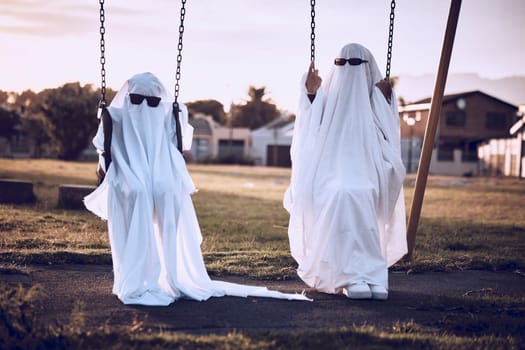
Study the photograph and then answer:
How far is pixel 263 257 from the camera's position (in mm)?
9453

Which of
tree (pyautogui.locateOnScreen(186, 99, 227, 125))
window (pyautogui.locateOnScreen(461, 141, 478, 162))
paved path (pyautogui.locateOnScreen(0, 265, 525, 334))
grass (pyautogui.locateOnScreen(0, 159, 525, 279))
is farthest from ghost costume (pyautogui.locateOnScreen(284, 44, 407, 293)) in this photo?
tree (pyautogui.locateOnScreen(186, 99, 227, 125))

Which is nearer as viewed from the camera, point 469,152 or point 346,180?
point 346,180

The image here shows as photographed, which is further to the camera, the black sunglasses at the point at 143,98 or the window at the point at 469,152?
the window at the point at 469,152

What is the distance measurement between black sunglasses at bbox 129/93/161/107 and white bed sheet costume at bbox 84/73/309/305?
0.03 metres

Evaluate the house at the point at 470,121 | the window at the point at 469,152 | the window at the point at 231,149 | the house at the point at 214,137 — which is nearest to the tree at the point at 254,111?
the house at the point at 214,137

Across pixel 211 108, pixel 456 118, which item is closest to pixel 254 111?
pixel 211 108

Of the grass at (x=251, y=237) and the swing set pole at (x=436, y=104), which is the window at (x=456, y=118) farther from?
the swing set pole at (x=436, y=104)

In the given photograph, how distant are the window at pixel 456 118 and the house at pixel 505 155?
6868 millimetres

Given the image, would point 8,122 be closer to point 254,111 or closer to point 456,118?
point 456,118

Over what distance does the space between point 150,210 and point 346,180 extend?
2087 mm

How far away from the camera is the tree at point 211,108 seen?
106 meters

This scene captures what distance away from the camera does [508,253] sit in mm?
10719

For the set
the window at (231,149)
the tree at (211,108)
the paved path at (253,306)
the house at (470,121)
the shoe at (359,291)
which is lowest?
the paved path at (253,306)

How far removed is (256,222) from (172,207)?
28.8ft
